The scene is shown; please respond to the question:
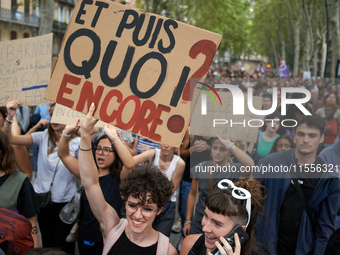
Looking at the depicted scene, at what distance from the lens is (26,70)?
12.7 ft

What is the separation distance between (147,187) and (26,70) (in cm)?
195

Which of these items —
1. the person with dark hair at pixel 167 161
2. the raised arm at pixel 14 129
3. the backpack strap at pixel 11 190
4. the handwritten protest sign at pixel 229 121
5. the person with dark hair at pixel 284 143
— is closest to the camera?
the backpack strap at pixel 11 190

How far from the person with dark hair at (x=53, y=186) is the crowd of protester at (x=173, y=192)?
0.01 meters

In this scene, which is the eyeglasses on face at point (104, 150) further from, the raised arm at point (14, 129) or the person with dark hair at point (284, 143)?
the person with dark hair at point (284, 143)

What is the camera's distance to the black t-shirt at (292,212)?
3.39m

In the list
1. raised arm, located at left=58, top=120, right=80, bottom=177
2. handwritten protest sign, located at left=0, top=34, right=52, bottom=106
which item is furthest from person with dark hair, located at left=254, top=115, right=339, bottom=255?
handwritten protest sign, located at left=0, top=34, right=52, bottom=106

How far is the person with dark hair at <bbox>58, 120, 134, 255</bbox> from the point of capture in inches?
138

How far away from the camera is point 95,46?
2951mm

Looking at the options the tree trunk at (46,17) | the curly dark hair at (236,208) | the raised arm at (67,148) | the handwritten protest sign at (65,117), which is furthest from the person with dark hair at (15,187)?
the tree trunk at (46,17)

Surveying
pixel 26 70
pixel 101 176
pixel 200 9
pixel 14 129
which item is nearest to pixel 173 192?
pixel 101 176

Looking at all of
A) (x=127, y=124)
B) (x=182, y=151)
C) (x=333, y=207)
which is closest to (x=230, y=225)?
(x=127, y=124)

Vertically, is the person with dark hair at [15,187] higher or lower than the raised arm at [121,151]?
lower

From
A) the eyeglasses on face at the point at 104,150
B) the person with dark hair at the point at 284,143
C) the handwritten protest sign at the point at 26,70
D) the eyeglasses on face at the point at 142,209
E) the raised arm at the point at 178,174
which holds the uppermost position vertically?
the handwritten protest sign at the point at 26,70

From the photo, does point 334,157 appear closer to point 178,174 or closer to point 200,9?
point 178,174
